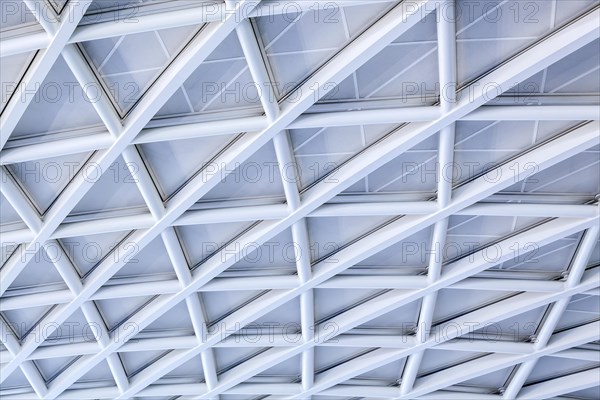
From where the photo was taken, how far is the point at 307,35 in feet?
71.8

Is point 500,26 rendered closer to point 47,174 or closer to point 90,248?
point 47,174

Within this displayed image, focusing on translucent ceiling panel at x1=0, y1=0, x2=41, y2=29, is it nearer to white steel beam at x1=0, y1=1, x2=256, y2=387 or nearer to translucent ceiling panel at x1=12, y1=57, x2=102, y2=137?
translucent ceiling panel at x1=12, y1=57, x2=102, y2=137

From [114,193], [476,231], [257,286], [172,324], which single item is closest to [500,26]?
[476,231]

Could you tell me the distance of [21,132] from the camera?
24.8m

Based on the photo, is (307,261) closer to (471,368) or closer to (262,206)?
(262,206)

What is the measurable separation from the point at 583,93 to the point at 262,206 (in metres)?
12.2

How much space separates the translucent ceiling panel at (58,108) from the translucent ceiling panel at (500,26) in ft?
39.2

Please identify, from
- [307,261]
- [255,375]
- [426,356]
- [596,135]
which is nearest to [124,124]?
[307,261]

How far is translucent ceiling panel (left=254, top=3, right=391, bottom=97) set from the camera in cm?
2115

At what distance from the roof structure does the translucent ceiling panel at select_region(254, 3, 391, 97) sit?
0.24 feet

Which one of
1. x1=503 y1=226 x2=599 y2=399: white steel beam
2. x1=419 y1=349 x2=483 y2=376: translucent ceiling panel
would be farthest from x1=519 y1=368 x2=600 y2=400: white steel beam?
x1=419 y1=349 x2=483 y2=376: translucent ceiling panel

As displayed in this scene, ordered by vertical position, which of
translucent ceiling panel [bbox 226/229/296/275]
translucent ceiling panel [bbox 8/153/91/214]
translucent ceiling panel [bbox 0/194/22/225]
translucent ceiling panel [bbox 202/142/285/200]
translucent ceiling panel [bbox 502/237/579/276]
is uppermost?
translucent ceiling panel [bbox 502/237/579/276]

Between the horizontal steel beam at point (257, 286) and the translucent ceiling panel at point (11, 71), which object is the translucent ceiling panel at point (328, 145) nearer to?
the horizontal steel beam at point (257, 286)

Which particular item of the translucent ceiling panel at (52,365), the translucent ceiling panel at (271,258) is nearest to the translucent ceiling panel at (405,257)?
the translucent ceiling panel at (271,258)
